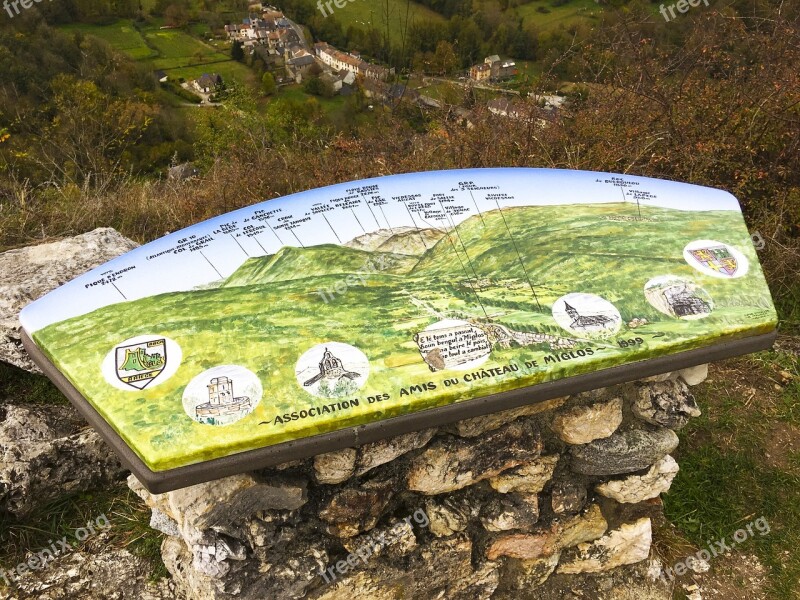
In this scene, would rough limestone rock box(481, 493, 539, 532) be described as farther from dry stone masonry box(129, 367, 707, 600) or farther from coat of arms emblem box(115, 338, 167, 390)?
coat of arms emblem box(115, 338, 167, 390)

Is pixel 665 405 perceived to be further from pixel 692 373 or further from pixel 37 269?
pixel 37 269

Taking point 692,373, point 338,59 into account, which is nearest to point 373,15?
point 338,59

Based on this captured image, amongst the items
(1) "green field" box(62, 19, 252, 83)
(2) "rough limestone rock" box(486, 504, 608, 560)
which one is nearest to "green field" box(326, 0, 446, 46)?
(1) "green field" box(62, 19, 252, 83)

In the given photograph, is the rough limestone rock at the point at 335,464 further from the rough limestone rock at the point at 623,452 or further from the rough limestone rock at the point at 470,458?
the rough limestone rock at the point at 623,452

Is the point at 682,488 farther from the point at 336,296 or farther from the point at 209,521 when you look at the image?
the point at 209,521

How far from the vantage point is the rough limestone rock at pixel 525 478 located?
2.43m

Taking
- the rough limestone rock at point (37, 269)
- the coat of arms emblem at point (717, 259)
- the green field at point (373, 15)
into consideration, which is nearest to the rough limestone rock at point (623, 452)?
the coat of arms emblem at point (717, 259)

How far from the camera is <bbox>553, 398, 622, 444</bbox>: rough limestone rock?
2.41m

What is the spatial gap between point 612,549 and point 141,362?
219 cm

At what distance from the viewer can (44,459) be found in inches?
107

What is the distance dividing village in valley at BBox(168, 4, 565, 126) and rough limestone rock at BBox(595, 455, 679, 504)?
117 inches

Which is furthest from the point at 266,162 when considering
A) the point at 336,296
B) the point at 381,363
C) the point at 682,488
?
the point at 682,488

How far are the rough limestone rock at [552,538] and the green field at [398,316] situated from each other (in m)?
0.90

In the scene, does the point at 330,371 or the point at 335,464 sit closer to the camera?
the point at 330,371
